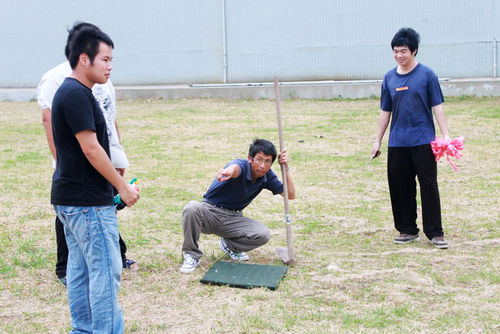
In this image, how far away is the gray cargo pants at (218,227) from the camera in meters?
4.80

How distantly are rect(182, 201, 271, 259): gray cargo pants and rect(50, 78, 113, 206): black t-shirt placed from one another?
1.70m

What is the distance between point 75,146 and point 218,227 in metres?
2.06

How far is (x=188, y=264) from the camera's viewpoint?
483 centimetres

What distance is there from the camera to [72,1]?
65.0 ft

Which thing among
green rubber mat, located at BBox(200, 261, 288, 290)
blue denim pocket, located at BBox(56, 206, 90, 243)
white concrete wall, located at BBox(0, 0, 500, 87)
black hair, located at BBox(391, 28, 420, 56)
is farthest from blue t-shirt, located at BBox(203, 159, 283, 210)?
white concrete wall, located at BBox(0, 0, 500, 87)

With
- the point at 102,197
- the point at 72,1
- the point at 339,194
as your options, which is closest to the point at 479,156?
the point at 339,194

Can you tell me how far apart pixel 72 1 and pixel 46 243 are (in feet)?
52.3

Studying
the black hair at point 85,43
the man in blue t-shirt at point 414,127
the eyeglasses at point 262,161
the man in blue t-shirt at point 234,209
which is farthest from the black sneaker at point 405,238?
the black hair at point 85,43

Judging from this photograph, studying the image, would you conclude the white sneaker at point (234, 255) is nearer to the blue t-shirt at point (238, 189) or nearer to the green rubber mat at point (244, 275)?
the green rubber mat at point (244, 275)

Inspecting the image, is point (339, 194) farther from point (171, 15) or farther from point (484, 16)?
point (171, 15)

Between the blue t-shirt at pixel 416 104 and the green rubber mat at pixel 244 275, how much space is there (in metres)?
1.62

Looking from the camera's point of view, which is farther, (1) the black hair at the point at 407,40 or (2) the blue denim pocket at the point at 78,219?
(1) the black hair at the point at 407,40

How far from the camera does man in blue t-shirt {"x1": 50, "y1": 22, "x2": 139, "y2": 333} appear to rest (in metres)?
2.95

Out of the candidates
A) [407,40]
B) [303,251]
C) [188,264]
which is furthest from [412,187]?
[188,264]
